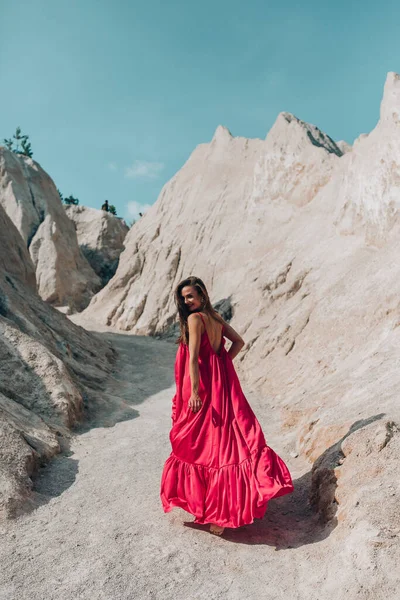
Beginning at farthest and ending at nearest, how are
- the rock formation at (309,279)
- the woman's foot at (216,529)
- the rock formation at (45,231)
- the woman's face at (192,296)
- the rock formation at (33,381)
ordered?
the rock formation at (45,231) → the rock formation at (33,381) → the rock formation at (309,279) → the woman's face at (192,296) → the woman's foot at (216,529)

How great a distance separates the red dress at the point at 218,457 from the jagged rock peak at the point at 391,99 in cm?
1128

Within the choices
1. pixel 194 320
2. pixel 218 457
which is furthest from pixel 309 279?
pixel 218 457

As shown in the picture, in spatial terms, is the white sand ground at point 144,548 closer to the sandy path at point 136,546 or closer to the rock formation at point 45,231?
the sandy path at point 136,546

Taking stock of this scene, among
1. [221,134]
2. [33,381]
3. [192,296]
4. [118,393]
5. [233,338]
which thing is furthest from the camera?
[221,134]

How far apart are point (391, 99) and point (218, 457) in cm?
1263

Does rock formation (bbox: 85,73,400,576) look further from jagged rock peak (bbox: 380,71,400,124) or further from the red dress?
the red dress

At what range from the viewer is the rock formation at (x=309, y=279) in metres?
4.23

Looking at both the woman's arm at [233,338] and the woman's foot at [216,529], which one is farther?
the woman's arm at [233,338]

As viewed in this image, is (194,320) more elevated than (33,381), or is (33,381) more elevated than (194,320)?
(194,320)

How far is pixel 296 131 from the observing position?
1992 cm

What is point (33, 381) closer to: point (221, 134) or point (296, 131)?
point (296, 131)

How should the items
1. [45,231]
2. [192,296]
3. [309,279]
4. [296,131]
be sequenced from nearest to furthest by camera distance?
[192,296] < [309,279] < [296,131] < [45,231]

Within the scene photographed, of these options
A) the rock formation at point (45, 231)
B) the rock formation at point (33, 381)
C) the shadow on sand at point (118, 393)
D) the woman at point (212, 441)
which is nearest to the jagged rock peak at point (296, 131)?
the shadow on sand at point (118, 393)

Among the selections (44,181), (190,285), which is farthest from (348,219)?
(44,181)
